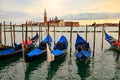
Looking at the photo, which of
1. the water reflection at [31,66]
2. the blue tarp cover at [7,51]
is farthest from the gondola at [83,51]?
the blue tarp cover at [7,51]

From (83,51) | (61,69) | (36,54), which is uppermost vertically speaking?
(83,51)

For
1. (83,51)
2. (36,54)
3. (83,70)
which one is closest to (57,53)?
(36,54)

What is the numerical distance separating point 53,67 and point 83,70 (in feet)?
7.54

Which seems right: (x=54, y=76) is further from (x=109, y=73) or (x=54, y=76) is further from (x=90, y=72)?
(x=109, y=73)

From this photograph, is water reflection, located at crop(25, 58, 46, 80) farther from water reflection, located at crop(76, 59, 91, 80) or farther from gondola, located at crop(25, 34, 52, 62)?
water reflection, located at crop(76, 59, 91, 80)

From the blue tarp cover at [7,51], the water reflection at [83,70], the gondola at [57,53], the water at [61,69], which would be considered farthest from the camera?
the blue tarp cover at [7,51]

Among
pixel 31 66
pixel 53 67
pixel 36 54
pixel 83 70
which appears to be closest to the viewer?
pixel 83 70

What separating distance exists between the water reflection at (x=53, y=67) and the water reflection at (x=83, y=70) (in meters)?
1.45

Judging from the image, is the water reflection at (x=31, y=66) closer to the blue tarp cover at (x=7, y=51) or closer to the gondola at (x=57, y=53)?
the gondola at (x=57, y=53)

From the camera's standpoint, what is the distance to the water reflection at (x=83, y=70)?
14055 millimetres

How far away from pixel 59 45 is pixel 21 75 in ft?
22.0

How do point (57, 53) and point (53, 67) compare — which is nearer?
point (53, 67)

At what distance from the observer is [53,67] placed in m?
16.0

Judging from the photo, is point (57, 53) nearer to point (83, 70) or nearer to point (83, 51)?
point (83, 51)
